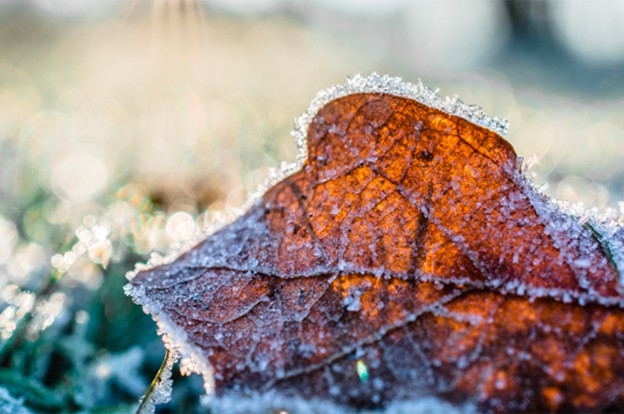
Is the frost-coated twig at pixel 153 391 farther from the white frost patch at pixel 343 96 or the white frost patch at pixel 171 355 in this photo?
the white frost patch at pixel 343 96

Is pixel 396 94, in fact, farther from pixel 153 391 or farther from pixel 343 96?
pixel 153 391

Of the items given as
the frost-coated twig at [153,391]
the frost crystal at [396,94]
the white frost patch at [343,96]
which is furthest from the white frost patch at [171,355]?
the frost crystal at [396,94]

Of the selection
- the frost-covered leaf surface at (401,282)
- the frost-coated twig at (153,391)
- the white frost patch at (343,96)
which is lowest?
the frost-coated twig at (153,391)

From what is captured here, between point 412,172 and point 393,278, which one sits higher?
point 412,172

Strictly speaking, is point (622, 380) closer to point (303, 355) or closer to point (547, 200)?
point (547, 200)

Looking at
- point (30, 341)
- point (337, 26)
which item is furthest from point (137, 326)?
point (337, 26)

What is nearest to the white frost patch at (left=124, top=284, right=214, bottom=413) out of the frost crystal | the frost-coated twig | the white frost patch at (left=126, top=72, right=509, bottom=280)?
the frost-coated twig

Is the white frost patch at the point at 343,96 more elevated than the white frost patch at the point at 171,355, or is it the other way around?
the white frost patch at the point at 343,96
